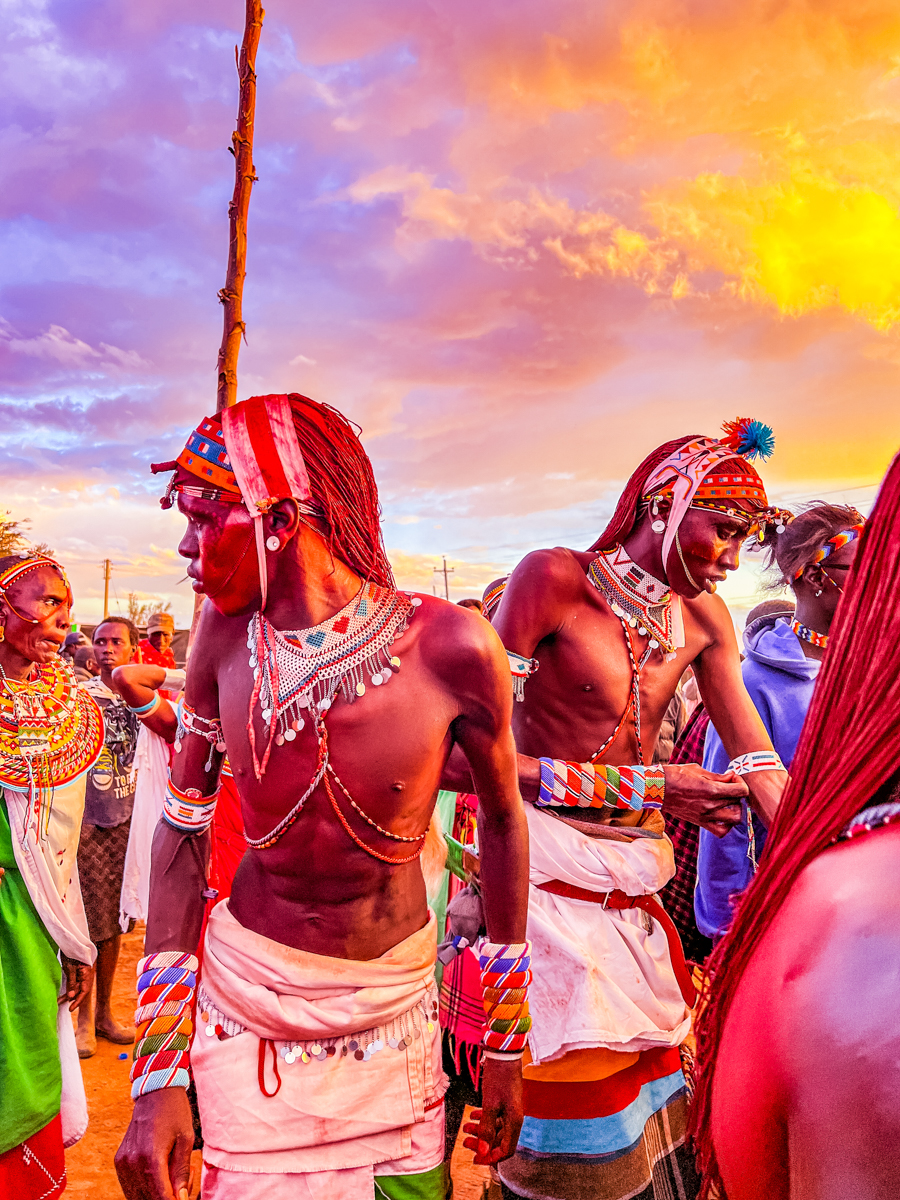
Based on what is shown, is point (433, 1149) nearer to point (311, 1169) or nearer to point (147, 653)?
point (311, 1169)

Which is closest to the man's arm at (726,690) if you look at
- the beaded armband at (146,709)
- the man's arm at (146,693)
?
the man's arm at (146,693)

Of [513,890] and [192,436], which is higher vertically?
[192,436]

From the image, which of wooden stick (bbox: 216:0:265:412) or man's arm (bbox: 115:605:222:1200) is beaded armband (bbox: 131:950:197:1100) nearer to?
man's arm (bbox: 115:605:222:1200)

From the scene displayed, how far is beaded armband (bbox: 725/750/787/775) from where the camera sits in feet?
9.87

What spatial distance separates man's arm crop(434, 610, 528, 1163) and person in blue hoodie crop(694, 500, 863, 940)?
2.00 metres

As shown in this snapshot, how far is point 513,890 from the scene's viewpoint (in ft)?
7.35

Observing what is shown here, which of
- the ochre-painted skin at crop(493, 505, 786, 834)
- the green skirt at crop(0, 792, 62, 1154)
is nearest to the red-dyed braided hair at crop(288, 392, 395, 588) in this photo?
the ochre-painted skin at crop(493, 505, 786, 834)

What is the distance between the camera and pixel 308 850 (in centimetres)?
210

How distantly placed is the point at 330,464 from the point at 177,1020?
4.62ft

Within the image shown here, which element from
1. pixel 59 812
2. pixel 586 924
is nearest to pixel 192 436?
pixel 586 924

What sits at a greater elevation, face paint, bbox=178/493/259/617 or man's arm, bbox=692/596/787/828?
face paint, bbox=178/493/259/617

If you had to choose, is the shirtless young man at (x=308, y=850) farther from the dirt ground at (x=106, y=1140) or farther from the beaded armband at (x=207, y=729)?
the dirt ground at (x=106, y=1140)

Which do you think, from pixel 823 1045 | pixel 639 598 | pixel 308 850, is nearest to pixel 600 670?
pixel 639 598

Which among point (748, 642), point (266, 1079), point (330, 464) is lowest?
point (266, 1079)
